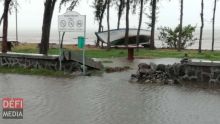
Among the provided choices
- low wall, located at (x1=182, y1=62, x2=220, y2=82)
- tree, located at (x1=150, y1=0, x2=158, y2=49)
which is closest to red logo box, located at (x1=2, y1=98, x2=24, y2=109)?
low wall, located at (x1=182, y1=62, x2=220, y2=82)

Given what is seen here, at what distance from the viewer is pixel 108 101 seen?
38.8ft

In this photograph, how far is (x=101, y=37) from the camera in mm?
43531

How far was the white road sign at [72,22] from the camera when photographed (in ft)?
56.6

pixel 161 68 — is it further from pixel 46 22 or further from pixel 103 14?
pixel 103 14

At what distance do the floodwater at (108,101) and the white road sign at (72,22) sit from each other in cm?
202

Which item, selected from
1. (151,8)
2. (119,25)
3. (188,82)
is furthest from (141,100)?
(119,25)

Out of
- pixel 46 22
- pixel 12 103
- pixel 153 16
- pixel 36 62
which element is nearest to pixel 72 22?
pixel 36 62

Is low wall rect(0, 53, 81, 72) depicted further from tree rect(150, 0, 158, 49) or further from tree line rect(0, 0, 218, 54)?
tree rect(150, 0, 158, 49)

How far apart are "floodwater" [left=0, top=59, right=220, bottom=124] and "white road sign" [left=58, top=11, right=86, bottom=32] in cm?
202

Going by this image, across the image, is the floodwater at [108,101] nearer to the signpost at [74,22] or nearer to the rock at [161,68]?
the rock at [161,68]

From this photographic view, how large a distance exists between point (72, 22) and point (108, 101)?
625cm

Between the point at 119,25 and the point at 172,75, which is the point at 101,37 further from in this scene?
the point at 172,75

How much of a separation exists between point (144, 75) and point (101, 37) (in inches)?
1097

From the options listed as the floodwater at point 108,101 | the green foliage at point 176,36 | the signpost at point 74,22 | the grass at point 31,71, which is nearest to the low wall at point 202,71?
the floodwater at point 108,101
